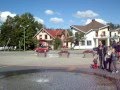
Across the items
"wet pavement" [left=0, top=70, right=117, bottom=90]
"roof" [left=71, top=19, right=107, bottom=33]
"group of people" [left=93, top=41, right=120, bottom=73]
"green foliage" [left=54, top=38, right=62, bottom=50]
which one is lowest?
"wet pavement" [left=0, top=70, right=117, bottom=90]

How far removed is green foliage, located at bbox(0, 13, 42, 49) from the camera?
298 feet

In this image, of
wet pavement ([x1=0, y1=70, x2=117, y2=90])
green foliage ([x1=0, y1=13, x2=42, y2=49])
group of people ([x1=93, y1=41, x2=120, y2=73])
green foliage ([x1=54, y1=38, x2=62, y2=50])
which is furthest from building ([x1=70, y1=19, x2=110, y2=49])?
wet pavement ([x1=0, y1=70, x2=117, y2=90])

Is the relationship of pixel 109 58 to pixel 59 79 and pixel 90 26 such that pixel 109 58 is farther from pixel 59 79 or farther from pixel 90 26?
pixel 90 26

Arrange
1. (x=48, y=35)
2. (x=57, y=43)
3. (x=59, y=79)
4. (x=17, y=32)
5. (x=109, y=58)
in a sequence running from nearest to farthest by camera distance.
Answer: (x=59, y=79), (x=109, y=58), (x=17, y=32), (x=57, y=43), (x=48, y=35)

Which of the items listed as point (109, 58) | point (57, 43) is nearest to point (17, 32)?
point (57, 43)

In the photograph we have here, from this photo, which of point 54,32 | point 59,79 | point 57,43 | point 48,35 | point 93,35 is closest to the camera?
point 59,79

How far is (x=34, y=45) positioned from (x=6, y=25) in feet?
33.7

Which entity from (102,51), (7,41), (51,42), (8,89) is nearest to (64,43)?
(51,42)

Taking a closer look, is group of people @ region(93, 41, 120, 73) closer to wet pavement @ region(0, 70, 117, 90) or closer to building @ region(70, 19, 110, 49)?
wet pavement @ region(0, 70, 117, 90)

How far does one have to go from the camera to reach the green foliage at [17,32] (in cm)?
9081

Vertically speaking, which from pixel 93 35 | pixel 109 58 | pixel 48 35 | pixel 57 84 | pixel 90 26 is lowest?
pixel 57 84

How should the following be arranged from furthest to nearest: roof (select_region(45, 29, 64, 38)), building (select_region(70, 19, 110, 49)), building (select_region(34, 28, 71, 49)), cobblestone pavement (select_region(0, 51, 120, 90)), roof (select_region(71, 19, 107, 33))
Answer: roof (select_region(45, 29, 64, 38)) → building (select_region(34, 28, 71, 49)) → roof (select_region(71, 19, 107, 33)) → building (select_region(70, 19, 110, 49)) → cobblestone pavement (select_region(0, 51, 120, 90))

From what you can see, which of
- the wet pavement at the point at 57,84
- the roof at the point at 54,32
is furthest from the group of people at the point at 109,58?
the roof at the point at 54,32

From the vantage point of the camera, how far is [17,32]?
297ft
